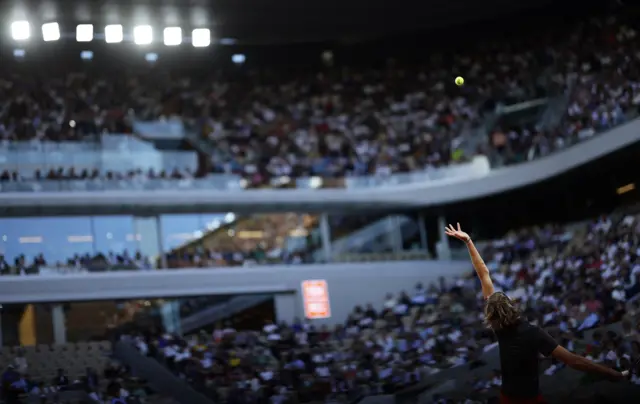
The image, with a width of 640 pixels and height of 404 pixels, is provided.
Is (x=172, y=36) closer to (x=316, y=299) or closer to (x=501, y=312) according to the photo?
(x=316, y=299)

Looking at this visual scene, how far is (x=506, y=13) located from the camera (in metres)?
35.4

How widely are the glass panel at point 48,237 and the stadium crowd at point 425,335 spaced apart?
3.15 metres

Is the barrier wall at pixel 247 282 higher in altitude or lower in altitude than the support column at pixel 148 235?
lower

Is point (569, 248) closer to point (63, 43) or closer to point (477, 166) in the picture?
point (477, 166)

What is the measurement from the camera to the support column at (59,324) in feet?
80.6

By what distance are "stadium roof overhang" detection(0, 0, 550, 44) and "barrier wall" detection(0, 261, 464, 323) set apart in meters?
8.69

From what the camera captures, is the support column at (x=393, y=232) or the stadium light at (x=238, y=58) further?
the stadium light at (x=238, y=58)

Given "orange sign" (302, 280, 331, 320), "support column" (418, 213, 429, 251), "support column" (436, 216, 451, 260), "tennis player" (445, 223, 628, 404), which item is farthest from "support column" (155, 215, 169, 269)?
"tennis player" (445, 223, 628, 404)

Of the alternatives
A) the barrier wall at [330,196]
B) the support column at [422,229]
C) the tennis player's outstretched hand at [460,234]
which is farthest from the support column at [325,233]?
the tennis player's outstretched hand at [460,234]

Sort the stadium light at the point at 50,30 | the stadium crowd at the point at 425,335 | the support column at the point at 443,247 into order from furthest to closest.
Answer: the support column at the point at 443,247 → the stadium light at the point at 50,30 → the stadium crowd at the point at 425,335

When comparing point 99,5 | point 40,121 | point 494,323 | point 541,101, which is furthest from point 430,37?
point 494,323

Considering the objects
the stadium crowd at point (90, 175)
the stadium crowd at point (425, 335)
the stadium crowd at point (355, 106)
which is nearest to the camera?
the stadium crowd at point (425, 335)

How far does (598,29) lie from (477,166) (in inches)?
231

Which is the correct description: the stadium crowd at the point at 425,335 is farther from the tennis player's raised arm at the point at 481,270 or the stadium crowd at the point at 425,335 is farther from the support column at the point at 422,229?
the tennis player's raised arm at the point at 481,270
